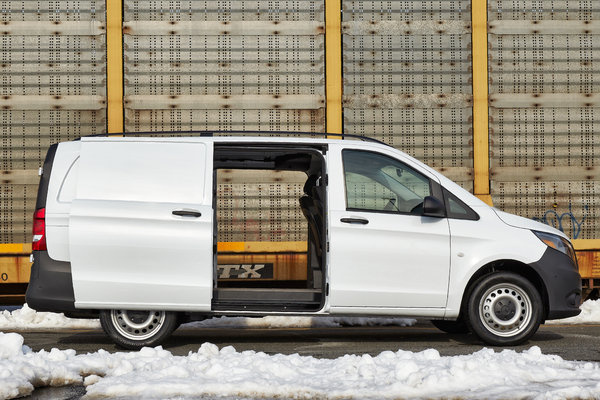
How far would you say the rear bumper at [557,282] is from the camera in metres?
6.96

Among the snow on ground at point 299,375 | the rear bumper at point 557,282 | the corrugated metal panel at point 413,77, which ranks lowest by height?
the snow on ground at point 299,375

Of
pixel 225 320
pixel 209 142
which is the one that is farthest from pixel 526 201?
pixel 209 142

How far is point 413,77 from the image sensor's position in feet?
32.9

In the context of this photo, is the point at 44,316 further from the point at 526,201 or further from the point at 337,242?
the point at 526,201

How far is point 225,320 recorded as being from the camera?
372 inches

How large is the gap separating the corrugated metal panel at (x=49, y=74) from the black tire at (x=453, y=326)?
474 cm

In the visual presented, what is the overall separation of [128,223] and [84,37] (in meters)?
4.13

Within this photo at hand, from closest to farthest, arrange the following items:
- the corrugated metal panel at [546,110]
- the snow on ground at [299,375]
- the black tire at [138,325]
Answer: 1. the snow on ground at [299,375]
2. the black tire at [138,325]
3. the corrugated metal panel at [546,110]

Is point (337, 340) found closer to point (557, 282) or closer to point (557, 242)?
point (557, 282)

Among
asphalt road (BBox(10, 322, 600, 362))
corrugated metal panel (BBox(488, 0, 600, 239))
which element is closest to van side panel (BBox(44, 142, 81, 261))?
asphalt road (BBox(10, 322, 600, 362))

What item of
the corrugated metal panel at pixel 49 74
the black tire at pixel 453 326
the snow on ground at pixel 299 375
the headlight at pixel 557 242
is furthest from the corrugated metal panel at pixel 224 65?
the snow on ground at pixel 299 375

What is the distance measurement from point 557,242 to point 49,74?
6.32 m

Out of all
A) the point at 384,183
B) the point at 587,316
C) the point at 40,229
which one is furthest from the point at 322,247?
the point at 587,316

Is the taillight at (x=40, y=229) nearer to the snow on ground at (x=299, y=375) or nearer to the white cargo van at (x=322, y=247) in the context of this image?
the white cargo van at (x=322, y=247)
